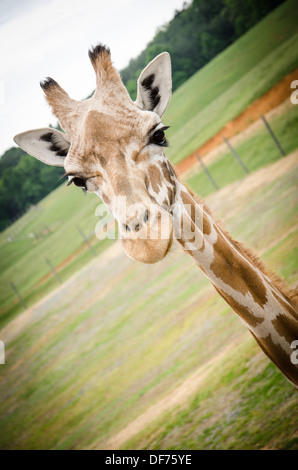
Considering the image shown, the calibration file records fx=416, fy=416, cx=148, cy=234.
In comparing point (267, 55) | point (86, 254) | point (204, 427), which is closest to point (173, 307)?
point (204, 427)

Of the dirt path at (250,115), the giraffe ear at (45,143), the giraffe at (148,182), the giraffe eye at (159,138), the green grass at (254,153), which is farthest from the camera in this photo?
the dirt path at (250,115)

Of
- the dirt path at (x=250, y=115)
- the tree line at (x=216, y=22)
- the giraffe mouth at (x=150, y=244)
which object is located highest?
the tree line at (x=216, y=22)

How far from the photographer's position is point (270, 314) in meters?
3.61

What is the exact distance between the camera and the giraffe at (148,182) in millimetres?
3080

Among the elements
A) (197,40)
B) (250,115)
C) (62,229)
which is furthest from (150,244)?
(197,40)

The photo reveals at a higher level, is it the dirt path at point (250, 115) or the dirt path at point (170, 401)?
the dirt path at point (250, 115)

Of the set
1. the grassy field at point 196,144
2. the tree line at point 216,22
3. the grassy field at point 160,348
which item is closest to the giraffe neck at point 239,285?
the grassy field at point 160,348

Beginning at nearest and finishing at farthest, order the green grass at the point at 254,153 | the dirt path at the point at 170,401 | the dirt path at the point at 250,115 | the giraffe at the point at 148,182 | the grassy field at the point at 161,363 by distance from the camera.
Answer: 1. the giraffe at the point at 148,182
2. the grassy field at the point at 161,363
3. the dirt path at the point at 170,401
4. the green grass at the point at 254,153
5. the dirt path at the point at 250,115

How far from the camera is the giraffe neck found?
3561mm

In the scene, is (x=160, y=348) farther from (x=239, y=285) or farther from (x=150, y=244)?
(x=150, y=244)

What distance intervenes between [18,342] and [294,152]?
57.1ft

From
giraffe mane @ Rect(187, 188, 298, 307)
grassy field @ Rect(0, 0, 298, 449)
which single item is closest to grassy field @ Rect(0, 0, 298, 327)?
grassy field @ Rect(0, 0, 298, 449)

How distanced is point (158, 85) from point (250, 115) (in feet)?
99.7

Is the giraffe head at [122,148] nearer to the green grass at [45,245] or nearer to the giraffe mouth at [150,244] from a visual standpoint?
the giraffe mouth at [150,244]
